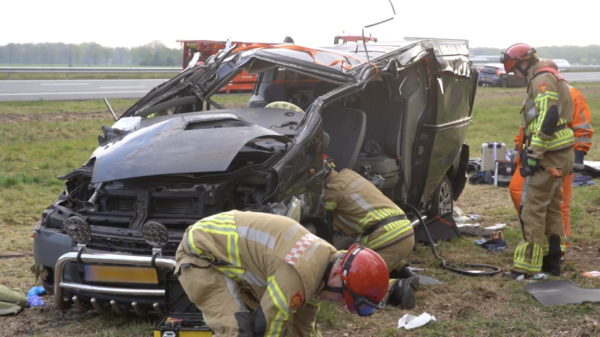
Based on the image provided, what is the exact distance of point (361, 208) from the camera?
6.01 m

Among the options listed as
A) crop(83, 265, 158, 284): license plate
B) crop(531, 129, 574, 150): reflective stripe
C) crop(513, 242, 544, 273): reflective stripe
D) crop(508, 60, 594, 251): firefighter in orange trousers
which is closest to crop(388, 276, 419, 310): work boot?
crop(513, 242, 544, 273): reflective stripe

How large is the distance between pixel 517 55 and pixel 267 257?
4120 millimetres

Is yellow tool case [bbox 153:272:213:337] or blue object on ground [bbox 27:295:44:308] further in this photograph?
blue object on ground [bbox 27:295:44:308]

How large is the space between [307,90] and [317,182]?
6.42ft

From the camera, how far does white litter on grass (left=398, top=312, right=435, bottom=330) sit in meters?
5.46

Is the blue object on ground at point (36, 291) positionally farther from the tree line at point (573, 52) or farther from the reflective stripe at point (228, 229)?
the tree line at point (573, 52)

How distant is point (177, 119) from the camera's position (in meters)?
5.80

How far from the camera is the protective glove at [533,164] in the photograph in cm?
671

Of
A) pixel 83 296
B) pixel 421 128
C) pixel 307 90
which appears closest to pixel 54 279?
pixel 83 296

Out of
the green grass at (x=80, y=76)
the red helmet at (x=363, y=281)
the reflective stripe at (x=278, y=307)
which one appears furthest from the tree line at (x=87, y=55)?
the red helmet at (x=363, y=281)

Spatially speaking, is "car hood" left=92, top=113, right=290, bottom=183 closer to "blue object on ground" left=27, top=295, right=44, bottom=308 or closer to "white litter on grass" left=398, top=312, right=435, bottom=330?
"blue object on ground" left=27, top=295, right=44, bottom=308

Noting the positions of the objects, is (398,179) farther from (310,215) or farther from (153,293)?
(153,293)

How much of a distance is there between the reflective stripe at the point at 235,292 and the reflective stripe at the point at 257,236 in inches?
9.4

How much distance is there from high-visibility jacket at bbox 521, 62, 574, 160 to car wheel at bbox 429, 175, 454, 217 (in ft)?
5.18
